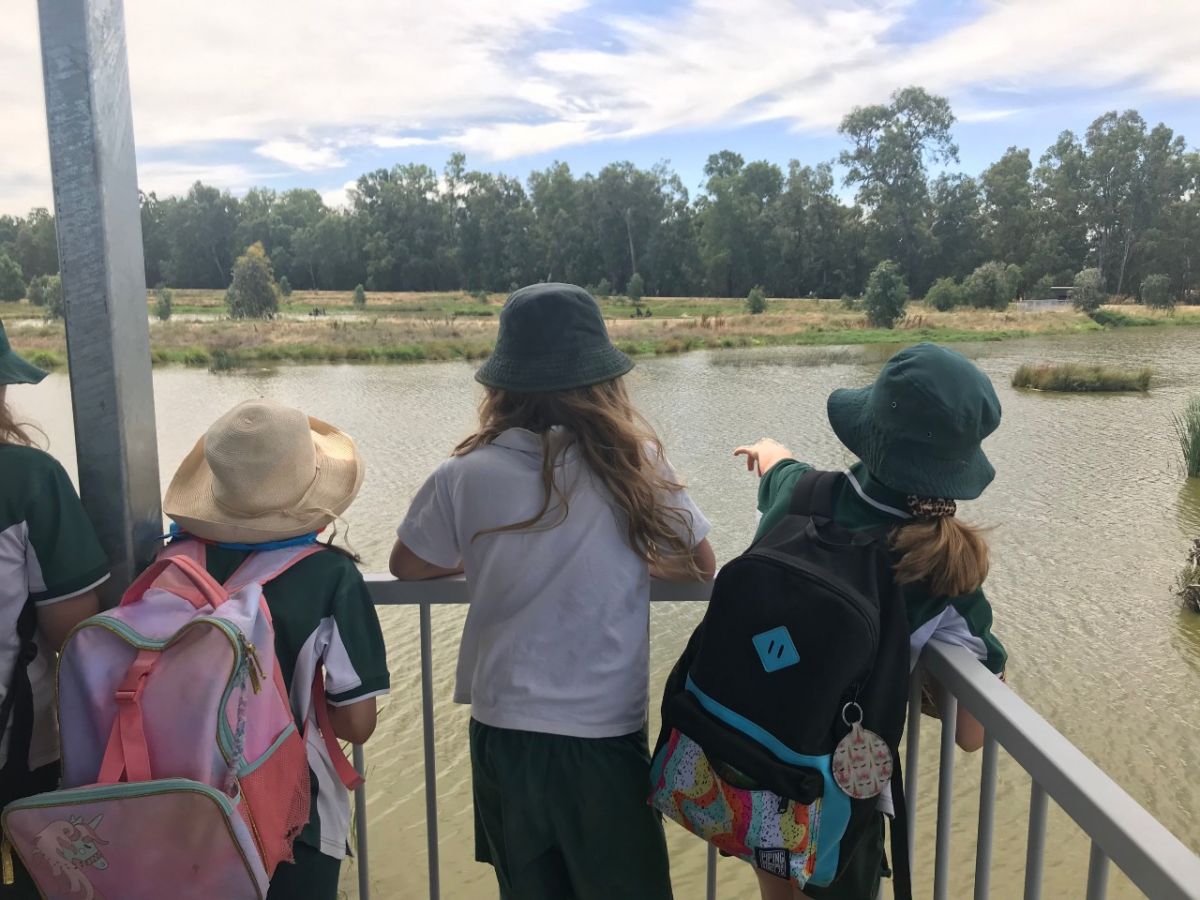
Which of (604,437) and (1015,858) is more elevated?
(604,437)

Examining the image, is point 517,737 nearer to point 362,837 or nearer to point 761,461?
point 362,837

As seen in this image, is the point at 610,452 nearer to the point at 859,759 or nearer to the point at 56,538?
the point at 859,759

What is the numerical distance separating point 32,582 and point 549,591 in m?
0.65

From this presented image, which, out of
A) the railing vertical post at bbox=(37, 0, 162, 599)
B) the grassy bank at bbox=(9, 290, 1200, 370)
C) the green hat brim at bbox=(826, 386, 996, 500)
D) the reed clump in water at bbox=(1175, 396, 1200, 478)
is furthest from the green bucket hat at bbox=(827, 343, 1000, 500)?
the grassy bank at bbox=(9, 290, 1200, 370)

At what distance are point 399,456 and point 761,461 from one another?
37.4 feet

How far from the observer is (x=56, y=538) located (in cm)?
115

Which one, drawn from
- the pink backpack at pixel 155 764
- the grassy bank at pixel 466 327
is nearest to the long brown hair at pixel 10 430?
the pink backpack at pixel 155 764

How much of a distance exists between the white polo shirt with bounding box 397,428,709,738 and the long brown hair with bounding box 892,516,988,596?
0.30 m

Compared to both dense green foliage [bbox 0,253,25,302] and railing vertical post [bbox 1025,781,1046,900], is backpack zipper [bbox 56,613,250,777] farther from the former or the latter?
dense green foliage [bbox 0,253,25,302]

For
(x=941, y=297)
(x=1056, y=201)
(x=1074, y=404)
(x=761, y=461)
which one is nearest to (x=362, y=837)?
(x=761, y=461)

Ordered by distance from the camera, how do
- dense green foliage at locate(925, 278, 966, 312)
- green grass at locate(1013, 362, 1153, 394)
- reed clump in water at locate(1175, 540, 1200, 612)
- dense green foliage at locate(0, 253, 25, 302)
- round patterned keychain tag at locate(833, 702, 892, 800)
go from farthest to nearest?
dense green foliage at locate(925, 278, 966, 312)
green grass at locate(1013, 362, 1153, 394)
dense green foliage at locate(0, 253, 25, 302)
reed clump in water at locate(1175, 540, 1200, 612)
round patterned keychain tag at locate(833, 702, 892, 800)

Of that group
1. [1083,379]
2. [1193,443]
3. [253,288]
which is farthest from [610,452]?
[253,288]

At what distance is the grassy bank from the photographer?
23922mm

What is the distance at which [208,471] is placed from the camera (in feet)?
3.95
